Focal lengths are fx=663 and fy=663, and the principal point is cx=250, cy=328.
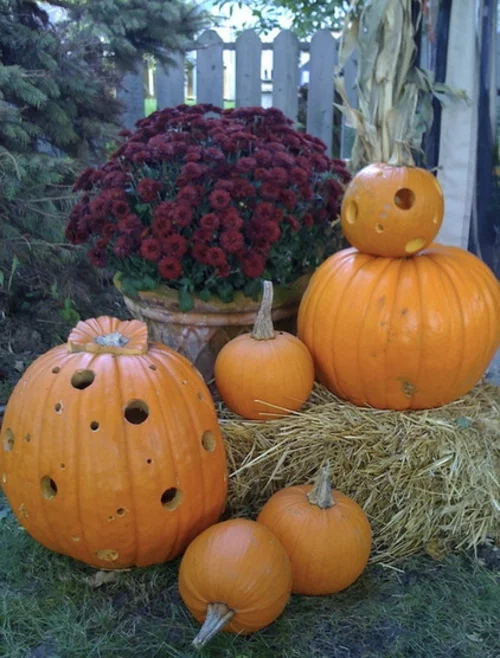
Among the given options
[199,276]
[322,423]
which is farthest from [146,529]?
[199,276]

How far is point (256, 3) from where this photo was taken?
26.0 feet

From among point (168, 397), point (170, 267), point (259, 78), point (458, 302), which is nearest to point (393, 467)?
point (458, 302)

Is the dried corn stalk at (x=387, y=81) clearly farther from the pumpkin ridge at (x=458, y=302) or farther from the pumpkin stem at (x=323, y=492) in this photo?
the pumpkin stem at (x=323, y=492)

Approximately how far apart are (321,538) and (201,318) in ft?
3.30

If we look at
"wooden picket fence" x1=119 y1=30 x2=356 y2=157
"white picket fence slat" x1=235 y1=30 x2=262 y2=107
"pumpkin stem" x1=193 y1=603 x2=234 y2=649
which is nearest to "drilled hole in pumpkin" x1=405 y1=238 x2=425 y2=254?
"pumpkin stem" x1=193 y1=603 x2=234 y2=649

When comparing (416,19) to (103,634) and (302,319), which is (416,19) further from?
(103,634)

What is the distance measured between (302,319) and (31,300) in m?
2.16

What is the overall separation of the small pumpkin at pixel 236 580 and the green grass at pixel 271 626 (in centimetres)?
9

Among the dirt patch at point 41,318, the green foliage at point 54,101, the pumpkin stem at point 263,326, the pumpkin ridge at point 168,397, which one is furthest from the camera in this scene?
the dirt patch at point 41,318

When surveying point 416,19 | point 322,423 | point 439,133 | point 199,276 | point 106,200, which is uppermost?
point 416,19

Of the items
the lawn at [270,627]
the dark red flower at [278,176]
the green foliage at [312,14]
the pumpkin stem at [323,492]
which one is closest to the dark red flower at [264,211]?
the dark red flower at [278,176]

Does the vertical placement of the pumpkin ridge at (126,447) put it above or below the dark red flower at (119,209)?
below

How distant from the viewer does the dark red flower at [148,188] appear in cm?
236

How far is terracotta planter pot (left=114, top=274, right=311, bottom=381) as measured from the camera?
2.57m
